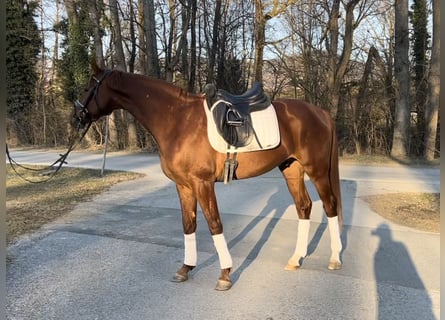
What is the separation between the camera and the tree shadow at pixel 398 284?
3.21 metres

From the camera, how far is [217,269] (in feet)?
13.9

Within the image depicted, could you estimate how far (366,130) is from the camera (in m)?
15.1

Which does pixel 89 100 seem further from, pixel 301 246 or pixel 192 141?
pixel 301 246

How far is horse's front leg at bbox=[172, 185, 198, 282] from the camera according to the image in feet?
13.0

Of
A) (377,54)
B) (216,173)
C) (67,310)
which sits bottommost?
(67,310)

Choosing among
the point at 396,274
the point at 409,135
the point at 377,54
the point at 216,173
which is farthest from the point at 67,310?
the point at 377,54

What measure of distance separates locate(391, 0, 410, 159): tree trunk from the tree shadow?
9.75m

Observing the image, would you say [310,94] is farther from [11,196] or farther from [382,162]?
[11,196]

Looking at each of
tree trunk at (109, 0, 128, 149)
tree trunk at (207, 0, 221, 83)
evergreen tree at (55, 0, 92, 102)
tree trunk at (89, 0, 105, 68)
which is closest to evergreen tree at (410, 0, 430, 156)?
tree trunk at (207, 0, 221, 83)

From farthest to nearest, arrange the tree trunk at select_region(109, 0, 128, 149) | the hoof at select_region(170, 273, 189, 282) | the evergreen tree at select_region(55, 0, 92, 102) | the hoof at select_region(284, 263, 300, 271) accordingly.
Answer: the evergreen tree at select_region(55, 0, 92, 102) < the tree trunk at select_region(109, 0, 128, 149) < the hoof at select_region(284, 263, 300, 271) < the hoof at select_region(170, 273, 189, 282)

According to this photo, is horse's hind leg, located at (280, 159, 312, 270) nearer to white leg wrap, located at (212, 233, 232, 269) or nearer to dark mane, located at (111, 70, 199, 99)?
white leg wrap, located at (212, 233, 232, 269)

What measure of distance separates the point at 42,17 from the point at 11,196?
61.0 ft

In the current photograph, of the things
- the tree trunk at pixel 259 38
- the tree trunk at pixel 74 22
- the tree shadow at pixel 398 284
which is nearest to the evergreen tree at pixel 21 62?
the tree trunk at pixel 74 22

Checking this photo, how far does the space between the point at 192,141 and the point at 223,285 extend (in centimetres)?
136
